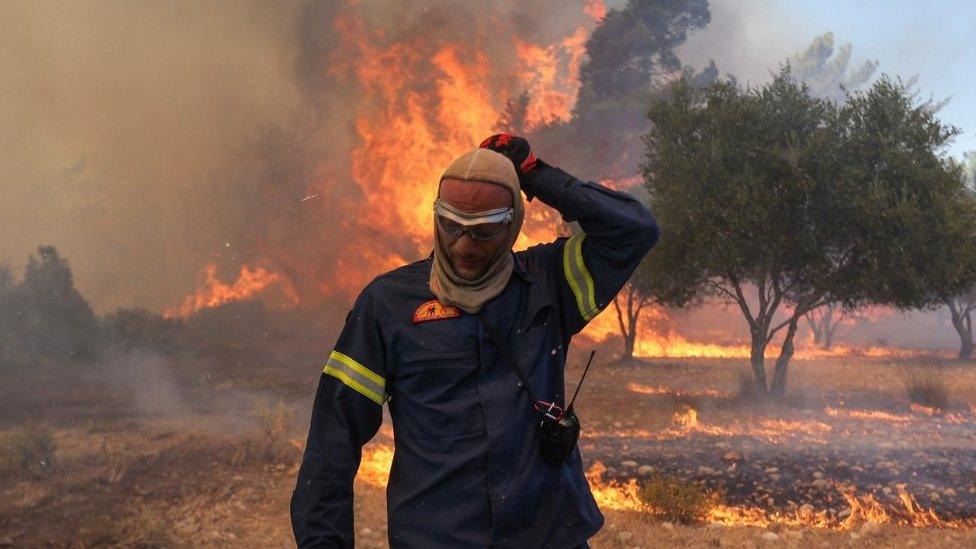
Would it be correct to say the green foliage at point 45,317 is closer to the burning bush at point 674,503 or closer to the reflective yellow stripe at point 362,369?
the burning bush at point 674,503

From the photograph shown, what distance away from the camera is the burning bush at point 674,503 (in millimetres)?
7281

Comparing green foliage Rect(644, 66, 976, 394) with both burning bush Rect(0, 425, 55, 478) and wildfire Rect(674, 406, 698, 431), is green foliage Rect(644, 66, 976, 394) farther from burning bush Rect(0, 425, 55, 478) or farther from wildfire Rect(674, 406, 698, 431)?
burning bush Rect(0, 425, 55, 478)

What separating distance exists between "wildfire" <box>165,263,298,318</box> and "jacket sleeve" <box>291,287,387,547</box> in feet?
70.1

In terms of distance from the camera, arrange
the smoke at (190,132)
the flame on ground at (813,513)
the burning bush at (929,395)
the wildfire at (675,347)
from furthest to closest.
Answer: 1. the wildfire at (675,347)
2. the smoke at (190,132)
3. the burning bush at (929,395)
4. the flame on ground at (813,513)

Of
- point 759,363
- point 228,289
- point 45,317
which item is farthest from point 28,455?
point 228,289

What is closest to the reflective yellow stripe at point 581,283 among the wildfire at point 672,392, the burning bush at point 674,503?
the burning bush at point 674,503

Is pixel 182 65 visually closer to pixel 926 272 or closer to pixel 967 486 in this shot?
pixel 926 272

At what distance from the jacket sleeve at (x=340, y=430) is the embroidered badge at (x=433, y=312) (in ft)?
0.45

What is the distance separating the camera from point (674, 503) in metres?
7.29

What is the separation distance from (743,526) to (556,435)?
534 cm

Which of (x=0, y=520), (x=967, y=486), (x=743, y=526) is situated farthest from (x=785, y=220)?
(x=0, y=520)

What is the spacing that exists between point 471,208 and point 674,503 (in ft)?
18.2

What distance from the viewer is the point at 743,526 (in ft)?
23.1

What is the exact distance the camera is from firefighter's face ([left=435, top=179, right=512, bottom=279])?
100 inches
